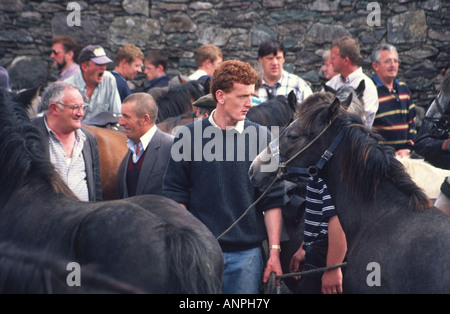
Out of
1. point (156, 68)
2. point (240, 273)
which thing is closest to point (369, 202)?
point (240, 273)

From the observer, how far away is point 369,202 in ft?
12.6

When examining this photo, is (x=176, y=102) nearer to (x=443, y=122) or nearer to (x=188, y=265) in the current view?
(x=443, y=122)

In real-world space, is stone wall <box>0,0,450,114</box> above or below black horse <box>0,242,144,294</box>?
above

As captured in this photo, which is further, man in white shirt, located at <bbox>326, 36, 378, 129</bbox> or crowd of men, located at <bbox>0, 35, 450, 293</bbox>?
man in white shirt, located at <bbox>326, 36, 378, 129</bbox>

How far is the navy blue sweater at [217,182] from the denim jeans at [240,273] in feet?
0.20

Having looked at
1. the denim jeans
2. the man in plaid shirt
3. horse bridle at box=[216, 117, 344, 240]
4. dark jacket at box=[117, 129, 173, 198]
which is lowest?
the denim jeans

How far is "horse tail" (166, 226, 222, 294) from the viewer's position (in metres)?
2.78

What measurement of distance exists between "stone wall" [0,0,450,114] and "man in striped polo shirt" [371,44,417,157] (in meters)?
2.92

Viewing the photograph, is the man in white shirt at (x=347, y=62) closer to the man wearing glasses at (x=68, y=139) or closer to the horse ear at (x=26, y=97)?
the man wearing glasses at (x=68, y=139)

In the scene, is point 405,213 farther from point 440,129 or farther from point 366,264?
point 440,129

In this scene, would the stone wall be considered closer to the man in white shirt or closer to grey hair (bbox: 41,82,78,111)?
the man in white shirt

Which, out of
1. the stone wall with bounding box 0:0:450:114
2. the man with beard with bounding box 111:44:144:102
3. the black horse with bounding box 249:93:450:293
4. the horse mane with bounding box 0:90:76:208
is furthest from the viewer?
the stone wall with bounding box 0:0:450:114

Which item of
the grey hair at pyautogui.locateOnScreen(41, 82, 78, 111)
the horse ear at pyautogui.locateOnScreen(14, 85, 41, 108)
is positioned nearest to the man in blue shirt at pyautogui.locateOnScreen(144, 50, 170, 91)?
the grey hair at pyautogui.locateOnScreen(41, 82, 78, 111)

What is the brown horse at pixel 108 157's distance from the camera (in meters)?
6.37
